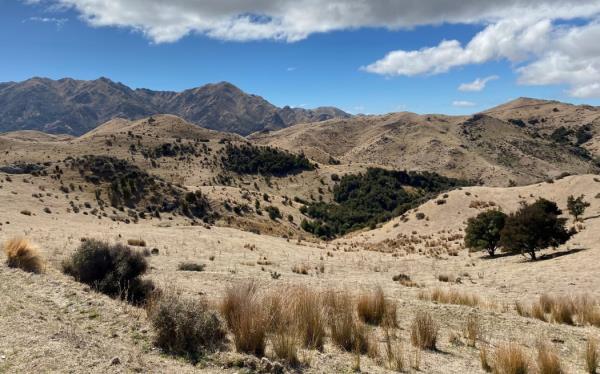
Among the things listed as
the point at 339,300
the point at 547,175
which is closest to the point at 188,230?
the point at 339,300

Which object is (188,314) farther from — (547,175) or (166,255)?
(547,175)

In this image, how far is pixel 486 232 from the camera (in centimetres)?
3256

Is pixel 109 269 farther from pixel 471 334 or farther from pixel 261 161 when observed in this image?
pixel 261 161

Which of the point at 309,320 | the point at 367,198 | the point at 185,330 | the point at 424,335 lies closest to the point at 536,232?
the point at 424,335

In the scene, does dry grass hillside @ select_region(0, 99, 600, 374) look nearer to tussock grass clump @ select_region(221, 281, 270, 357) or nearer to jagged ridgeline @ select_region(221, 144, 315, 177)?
tussock grass clump @ select_region(221, 281, 270, 357)

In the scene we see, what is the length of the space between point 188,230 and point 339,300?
28.3m

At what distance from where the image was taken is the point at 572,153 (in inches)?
5778

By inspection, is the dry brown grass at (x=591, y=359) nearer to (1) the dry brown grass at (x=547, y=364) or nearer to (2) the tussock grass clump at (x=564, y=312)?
(1) the dry brown grass at (x=547, y=364)

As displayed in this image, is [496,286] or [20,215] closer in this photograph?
[496,286]

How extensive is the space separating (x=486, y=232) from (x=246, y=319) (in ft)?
96.1

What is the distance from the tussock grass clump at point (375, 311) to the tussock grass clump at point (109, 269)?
18.5ft

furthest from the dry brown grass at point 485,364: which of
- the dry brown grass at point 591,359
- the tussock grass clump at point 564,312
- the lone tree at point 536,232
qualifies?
the lone tree at point 536,232

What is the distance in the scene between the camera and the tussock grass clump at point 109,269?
1171 cm

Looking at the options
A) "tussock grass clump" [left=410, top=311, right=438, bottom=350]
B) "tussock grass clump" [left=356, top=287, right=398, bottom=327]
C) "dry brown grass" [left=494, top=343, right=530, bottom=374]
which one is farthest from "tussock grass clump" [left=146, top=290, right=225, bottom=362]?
"dry brown grass" [left=494, top=343, right=530, bottom=374]
